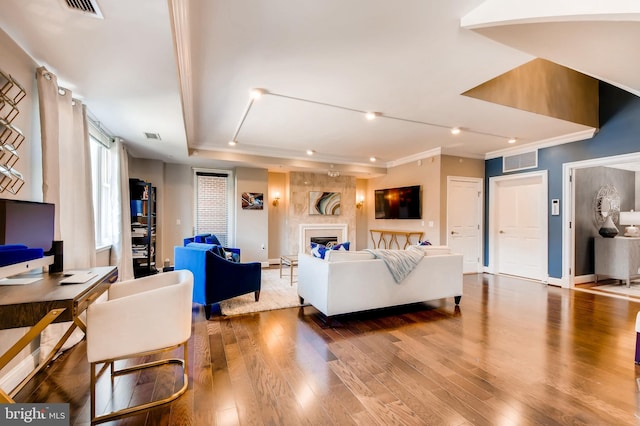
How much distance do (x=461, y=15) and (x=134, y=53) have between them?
2.42m

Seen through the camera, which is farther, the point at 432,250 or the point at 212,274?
the point at 432,250

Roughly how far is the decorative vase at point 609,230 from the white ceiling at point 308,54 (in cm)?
239

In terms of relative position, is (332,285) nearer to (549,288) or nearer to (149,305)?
(149,305)

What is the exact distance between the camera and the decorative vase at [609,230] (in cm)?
521

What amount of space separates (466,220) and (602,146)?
2431mm

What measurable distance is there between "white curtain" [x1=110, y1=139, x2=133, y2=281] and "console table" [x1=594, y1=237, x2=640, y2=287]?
827 cm

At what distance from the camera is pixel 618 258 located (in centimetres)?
501

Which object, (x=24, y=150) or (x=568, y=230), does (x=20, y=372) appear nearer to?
(x=24, y=150)

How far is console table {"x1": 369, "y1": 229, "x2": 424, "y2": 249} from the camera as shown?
652 centimetres

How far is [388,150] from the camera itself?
6105 mm

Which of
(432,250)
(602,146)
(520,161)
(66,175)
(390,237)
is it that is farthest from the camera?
(390,237)

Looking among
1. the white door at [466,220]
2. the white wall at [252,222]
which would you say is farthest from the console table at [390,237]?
the white wall at [252,222]

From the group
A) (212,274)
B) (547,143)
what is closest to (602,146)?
(547,143)

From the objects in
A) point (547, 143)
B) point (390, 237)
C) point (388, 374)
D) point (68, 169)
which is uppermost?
point (547, 143)
